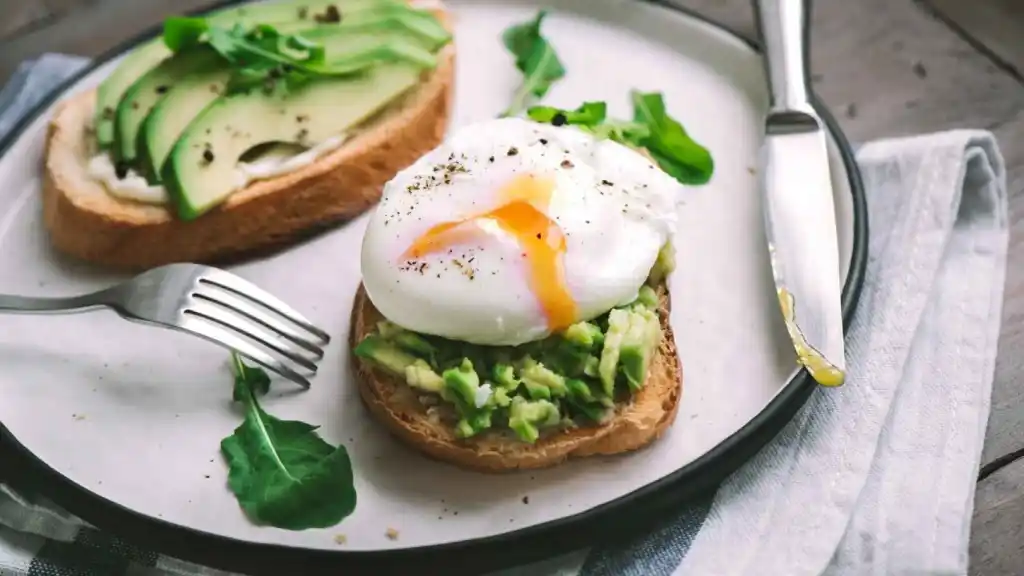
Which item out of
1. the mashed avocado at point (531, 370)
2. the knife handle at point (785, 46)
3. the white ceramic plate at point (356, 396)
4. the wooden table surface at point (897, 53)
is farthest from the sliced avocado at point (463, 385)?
the wooden table surface at point (897, 53)

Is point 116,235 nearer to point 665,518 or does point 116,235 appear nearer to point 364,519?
point 364,519

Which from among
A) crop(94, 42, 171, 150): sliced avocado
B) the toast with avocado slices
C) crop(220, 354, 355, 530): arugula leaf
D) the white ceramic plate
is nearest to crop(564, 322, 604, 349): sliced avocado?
the white ceramic plate

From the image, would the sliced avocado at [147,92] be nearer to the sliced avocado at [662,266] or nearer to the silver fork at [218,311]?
the silver fork at [218,311]

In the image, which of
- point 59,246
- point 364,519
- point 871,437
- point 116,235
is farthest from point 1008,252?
point 59,246

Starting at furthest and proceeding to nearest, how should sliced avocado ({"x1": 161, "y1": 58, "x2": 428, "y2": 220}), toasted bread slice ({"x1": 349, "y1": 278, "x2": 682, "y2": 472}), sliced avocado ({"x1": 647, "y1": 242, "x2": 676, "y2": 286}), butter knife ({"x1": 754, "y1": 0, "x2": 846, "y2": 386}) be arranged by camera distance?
sliced avocado ({"x1": 161, "y1": 58, "x2": 428, "y2": 220})
sliced avocado ({"x1": 647, "y1": 242, "x2": 676, "y2": 286})
butter knife ({"x1": 754, "y1": 0, "x2": 846, "y2": 386})
toasted bread slice ({"x1": 349, "y1": 278, "x2": 682, "y2": 472})

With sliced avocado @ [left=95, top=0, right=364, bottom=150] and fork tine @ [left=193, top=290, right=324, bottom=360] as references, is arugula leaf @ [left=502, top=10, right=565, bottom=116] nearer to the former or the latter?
sliced avocado @ [left=95, top=0, right=364, bottom=150]

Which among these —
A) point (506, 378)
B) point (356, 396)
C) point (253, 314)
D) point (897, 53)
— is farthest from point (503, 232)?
point (897, 53)
